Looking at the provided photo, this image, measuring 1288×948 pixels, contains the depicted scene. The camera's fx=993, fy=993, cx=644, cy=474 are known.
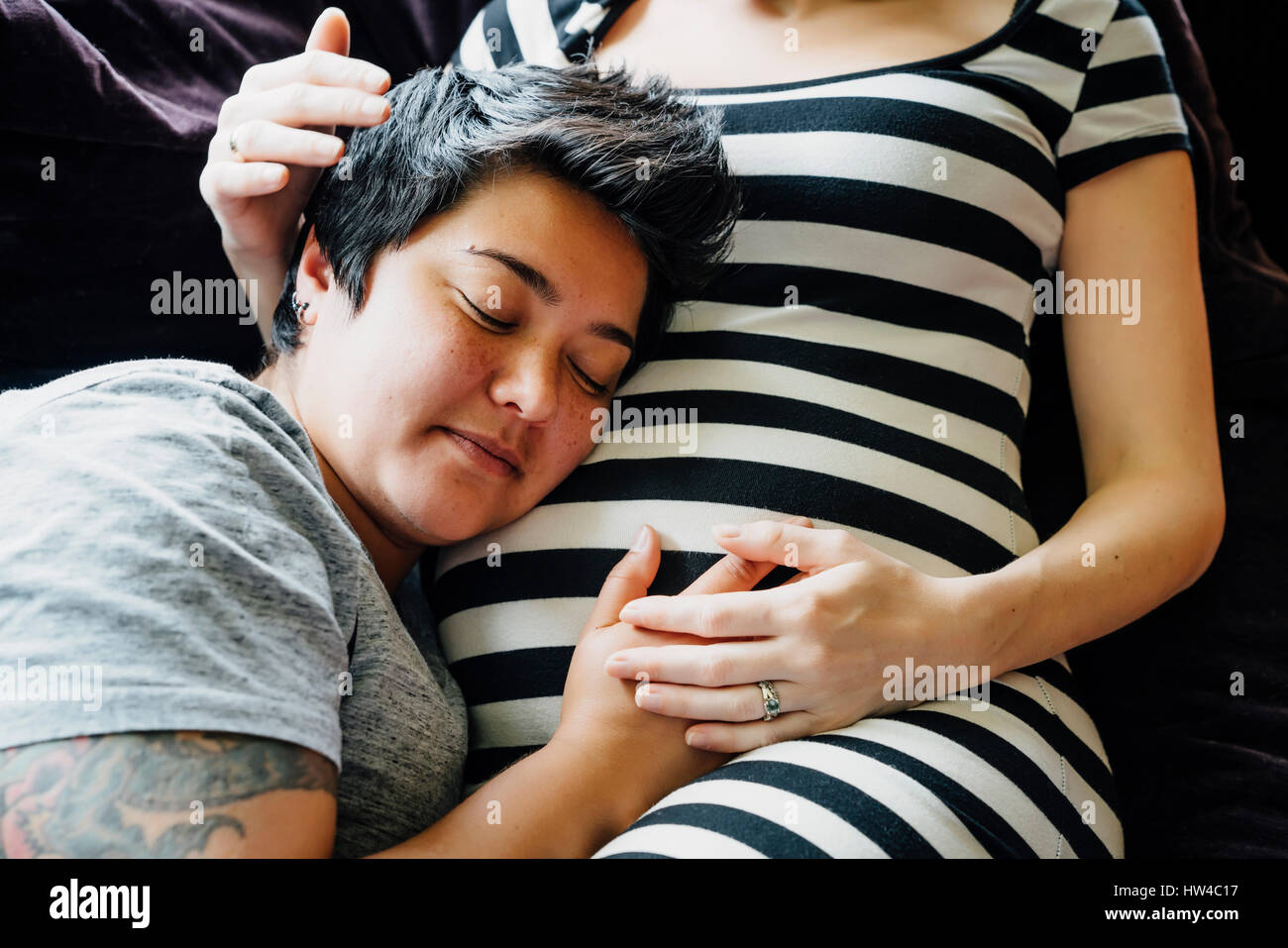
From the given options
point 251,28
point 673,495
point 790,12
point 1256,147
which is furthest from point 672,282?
point 1256,147

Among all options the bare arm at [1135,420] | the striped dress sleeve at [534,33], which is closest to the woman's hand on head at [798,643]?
the bare arm at [1135,420]

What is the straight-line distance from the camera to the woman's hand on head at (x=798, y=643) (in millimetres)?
772

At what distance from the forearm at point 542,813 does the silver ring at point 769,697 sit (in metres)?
0.12

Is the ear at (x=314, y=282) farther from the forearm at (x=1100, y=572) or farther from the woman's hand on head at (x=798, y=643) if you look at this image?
the forearm at (x=1100, y=572)

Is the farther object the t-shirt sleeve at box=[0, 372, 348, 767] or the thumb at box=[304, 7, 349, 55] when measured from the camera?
the thumb at box=[304, 7, 349, 55]

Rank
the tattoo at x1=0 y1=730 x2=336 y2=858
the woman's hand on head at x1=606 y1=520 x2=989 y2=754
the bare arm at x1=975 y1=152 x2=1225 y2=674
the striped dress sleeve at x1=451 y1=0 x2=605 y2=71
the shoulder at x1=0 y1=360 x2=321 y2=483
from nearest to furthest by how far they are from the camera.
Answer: the tattoo at x1=0 y1=730 x2=336 y2=858 → the shoulder at x1=0 y1=360 x2=321 y2=483 → the woman's hand on head at x1=606 y1=520 x2=989 y2=754 → the bare arm at x1=975 y1=152 x2=1225 y2=674 → the striped dress sleeve at x1=451 y1=0 x2=605 y2=71

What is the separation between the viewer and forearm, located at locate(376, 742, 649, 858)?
2.42 feet

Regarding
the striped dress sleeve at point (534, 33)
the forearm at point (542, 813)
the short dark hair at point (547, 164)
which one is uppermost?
the striped dress sleeve at point (534, 33)

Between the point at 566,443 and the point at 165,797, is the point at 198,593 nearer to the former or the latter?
the point at 165,797

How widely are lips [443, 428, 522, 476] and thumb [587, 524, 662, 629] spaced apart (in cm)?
13

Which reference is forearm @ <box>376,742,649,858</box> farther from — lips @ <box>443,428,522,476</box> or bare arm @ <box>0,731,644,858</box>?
lips @ <box>443,428,522,476</box>

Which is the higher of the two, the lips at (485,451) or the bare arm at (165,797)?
the lips at (485,451)

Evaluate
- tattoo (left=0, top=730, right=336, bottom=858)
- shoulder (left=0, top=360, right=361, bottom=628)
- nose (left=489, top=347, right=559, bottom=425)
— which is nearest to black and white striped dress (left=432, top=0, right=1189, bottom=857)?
nose (left=489, top=347, right=559, bottom=425)
